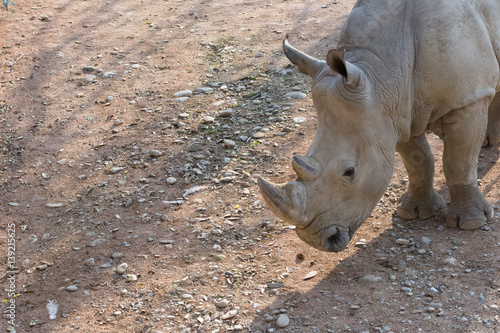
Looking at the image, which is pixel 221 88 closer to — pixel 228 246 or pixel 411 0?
pixel 228 246

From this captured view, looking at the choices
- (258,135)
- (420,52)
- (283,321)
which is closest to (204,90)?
(258,135)

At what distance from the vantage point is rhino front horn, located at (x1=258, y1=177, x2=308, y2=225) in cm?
494

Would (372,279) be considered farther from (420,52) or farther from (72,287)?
(72,287)

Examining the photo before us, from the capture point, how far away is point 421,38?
5609 millimetres

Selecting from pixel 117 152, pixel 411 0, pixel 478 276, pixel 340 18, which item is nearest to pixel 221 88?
pixel 117 152

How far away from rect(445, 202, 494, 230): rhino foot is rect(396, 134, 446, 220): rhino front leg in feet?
0.86

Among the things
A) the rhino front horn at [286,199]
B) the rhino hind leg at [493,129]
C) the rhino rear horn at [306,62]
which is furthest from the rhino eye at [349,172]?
the rhino hind leg at [493,129]

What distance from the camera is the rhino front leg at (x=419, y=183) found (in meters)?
6.59

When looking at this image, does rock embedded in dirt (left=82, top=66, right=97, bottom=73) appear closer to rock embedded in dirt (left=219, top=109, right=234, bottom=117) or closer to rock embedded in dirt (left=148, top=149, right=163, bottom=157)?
rock embedded in dirt (left=219, top=109, right=234, bottom=117)

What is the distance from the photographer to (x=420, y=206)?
22.3 ft

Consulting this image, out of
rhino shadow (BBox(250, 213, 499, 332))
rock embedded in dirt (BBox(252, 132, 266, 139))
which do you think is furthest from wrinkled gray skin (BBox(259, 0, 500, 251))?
rock embedded in dirt (BBox(252, 132, 266, 139))

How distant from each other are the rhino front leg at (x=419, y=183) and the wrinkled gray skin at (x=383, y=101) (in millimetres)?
286

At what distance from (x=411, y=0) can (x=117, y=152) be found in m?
4.55

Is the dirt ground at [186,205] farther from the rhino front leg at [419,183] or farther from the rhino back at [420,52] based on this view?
the rhino back at [420,52]
